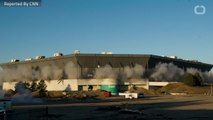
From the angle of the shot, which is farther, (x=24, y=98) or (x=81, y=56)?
(x=81, y=56)

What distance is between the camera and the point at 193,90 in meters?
167

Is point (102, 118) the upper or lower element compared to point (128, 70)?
lower

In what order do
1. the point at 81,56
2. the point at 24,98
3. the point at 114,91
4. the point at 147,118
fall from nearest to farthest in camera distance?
the point at 147,118 → the point at 24,98 → the point at 114,91 → the point at 81,56

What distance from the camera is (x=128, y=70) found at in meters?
196

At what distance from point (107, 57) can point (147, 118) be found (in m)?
150

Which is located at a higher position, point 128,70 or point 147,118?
point 128,70

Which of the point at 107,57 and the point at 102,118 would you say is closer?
the point at 102,118

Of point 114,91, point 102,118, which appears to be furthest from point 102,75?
point 102,118

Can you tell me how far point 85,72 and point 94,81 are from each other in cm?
724

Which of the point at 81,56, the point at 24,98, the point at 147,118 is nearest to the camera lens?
the point at 147,118

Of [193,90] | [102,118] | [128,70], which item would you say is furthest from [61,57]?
[102,118]

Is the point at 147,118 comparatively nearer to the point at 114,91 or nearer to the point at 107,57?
the point at 114,91

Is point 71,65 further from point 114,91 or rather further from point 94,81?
point 114,91

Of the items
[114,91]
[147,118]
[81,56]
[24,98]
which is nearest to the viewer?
[147,118]
